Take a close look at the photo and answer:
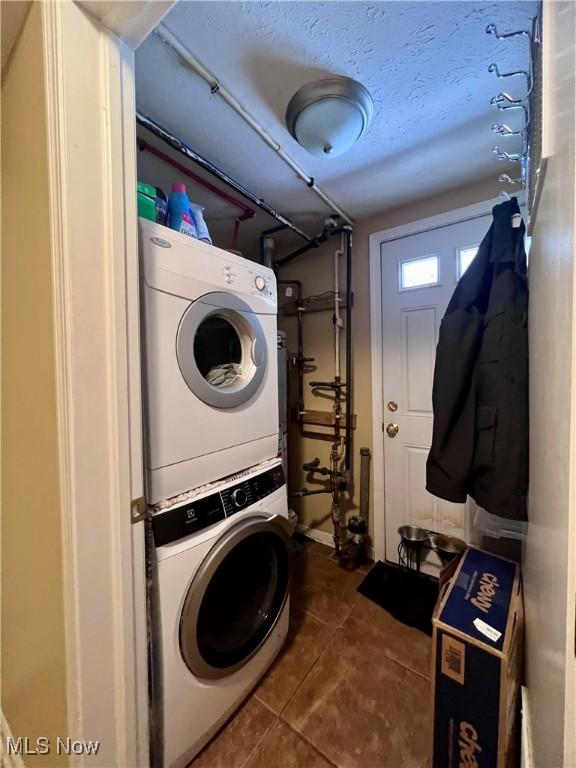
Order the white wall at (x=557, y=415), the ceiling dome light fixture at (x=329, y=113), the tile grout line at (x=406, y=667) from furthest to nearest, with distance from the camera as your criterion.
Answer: the tile grout line at (x=406, y=667) → the ceiling dome light fixture at (x=329, y=113) → the white wall at (x=557, y=415)

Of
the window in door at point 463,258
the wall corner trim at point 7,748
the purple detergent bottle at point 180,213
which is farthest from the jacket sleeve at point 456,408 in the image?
the wall corner trim at point 7,748

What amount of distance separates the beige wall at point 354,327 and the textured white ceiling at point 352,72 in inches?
8.5

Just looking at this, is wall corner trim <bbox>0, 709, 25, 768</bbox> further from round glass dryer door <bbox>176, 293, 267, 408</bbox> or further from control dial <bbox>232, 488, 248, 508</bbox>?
round glass dryer door <bbox>176, 293, 267, 408</bbox>

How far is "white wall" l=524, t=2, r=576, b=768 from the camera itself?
0.36 metres

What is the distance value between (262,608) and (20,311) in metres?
1.32

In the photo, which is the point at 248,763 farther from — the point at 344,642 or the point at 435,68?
the point at 435,68

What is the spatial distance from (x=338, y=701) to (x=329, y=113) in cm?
217

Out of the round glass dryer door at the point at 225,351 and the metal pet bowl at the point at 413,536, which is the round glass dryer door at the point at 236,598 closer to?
the round glass dryer door at the point at 225,351

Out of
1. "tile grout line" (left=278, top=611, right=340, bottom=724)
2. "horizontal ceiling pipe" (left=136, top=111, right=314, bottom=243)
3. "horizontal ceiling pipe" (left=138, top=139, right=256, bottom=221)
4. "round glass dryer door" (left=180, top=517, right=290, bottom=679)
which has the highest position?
"horizontal ceiling pipe" (left=138, top=139, right=256, bottom=221)

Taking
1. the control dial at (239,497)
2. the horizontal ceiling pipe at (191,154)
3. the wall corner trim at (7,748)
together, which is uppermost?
the horizontal ceiling pipe at (191,154)

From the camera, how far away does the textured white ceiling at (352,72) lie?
77 cm

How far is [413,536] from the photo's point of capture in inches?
65.4

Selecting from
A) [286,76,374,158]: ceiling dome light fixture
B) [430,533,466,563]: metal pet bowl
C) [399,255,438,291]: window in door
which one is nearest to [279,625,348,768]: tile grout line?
[430,533,466,563]: metal pet bowl

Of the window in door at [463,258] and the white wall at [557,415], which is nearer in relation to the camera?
the white wall at [557,415]
